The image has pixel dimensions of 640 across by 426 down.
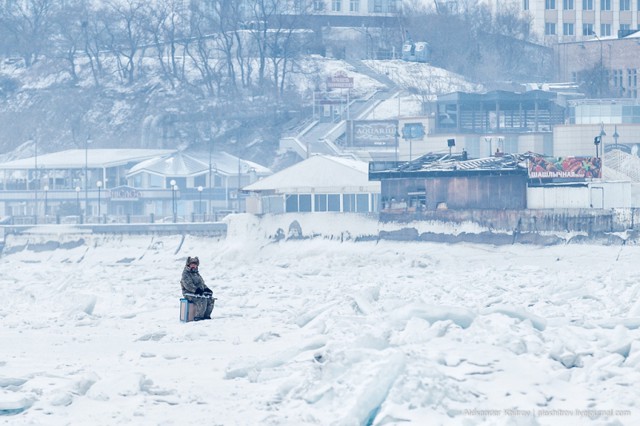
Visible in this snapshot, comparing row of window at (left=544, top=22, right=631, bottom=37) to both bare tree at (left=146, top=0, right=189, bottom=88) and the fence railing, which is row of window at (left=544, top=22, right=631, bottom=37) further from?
the fence railing

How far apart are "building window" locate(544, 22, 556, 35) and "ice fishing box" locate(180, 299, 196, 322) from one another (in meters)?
134

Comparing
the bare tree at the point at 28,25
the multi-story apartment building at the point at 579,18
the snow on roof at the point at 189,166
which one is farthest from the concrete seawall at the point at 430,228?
the multi-story apartment building at the point at 579,18

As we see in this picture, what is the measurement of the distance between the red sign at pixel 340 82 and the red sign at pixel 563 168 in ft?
210

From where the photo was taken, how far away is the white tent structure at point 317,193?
84062 millimetres

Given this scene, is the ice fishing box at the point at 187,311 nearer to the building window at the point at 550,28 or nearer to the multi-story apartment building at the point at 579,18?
the multi-story apartment building at the point at 579,18

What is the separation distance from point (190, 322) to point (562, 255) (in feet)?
113

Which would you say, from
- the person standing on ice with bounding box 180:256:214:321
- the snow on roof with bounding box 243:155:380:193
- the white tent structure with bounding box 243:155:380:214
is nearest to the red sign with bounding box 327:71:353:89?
the snow on roof with bounding box 243:155:380:193

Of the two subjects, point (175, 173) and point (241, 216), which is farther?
point (175, 173)

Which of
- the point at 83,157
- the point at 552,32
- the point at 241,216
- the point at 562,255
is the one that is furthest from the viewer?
the point at 552,32

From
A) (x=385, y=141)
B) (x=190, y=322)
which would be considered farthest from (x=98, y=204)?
(x=190, y=322)

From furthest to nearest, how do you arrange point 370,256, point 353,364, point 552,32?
point 552,32, point 370,256, point 353,364

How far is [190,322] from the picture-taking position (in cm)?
3322

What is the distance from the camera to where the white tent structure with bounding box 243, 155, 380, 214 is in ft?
276

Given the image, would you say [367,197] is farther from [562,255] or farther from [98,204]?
[98,204]
